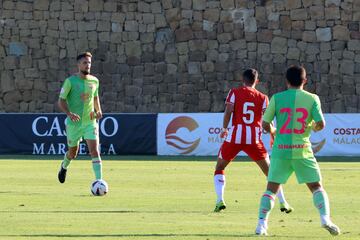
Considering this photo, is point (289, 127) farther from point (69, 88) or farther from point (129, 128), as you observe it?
point (129, 128)

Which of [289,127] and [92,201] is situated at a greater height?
[289,127]

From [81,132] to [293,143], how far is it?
271 inches

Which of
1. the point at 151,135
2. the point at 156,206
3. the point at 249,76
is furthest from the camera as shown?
the point at 151,135

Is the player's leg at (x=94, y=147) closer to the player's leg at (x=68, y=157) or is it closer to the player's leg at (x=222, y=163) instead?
the player's leg at (x=68, y=157)

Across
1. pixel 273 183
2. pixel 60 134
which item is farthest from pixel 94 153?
pixel 60 134

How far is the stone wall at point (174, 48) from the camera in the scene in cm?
4125

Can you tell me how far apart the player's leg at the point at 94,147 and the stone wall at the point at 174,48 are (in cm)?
2331

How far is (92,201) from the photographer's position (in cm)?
1683

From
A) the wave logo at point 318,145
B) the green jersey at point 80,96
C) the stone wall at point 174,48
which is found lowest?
the wave logo at point 318,145

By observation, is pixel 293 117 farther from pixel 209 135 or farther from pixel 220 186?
pixel 209 135

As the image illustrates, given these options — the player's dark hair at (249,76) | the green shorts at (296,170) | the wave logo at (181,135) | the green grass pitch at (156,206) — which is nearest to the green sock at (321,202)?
the green shorts at (296,170)

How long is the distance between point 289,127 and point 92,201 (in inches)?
204

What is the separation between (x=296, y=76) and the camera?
12.4 meters

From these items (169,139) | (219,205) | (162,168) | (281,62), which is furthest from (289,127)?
(281,62)
